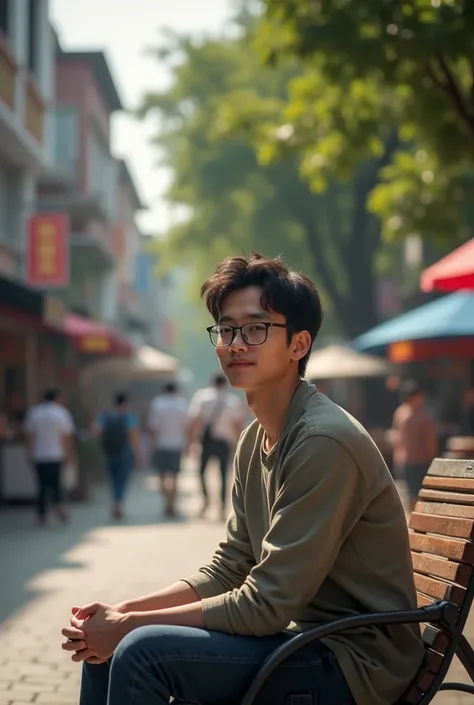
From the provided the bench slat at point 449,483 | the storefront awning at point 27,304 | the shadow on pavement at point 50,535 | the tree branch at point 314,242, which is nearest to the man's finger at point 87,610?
the bench slat at point 449,483

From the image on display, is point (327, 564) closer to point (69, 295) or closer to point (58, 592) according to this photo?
point (58, 592)

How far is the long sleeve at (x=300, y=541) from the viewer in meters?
2.95

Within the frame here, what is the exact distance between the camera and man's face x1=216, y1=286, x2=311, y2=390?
10.7ft

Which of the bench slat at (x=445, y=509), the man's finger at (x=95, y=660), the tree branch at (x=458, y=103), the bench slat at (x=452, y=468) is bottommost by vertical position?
the man's finger at (x=95, y=660)

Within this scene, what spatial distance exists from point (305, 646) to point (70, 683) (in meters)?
2.93

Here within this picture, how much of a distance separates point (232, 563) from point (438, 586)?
1.94ft

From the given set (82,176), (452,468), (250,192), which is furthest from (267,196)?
(452,468)

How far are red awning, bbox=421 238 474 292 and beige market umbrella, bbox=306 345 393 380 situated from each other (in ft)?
48.7

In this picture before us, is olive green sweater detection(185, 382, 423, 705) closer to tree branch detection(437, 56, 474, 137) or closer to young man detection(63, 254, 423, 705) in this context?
young man detection(63, 254, 423, 705)

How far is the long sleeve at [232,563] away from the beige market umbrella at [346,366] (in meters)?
20.1

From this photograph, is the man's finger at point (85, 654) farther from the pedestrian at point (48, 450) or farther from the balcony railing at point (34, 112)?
the balcony railing at point (34, 112)

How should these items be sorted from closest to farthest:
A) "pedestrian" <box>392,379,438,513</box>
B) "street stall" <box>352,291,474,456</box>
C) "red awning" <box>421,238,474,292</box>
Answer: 1. "red awning" <box>421,238,474,292</box>
2. "pedestrian" <box>392,379,438,513</box>
3. "street stall" <box>352,291,474,456</box>

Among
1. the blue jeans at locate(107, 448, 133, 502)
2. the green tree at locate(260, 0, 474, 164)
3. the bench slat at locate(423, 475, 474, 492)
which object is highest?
the green tree at locate(260, 0, 474, 164)

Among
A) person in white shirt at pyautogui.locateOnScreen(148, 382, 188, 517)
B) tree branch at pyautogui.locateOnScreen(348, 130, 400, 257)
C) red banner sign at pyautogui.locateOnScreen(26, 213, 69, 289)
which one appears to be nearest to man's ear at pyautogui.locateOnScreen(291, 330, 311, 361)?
person in white shirt at pyautogui.locateOnScreen(148, 382, 188, 517)
